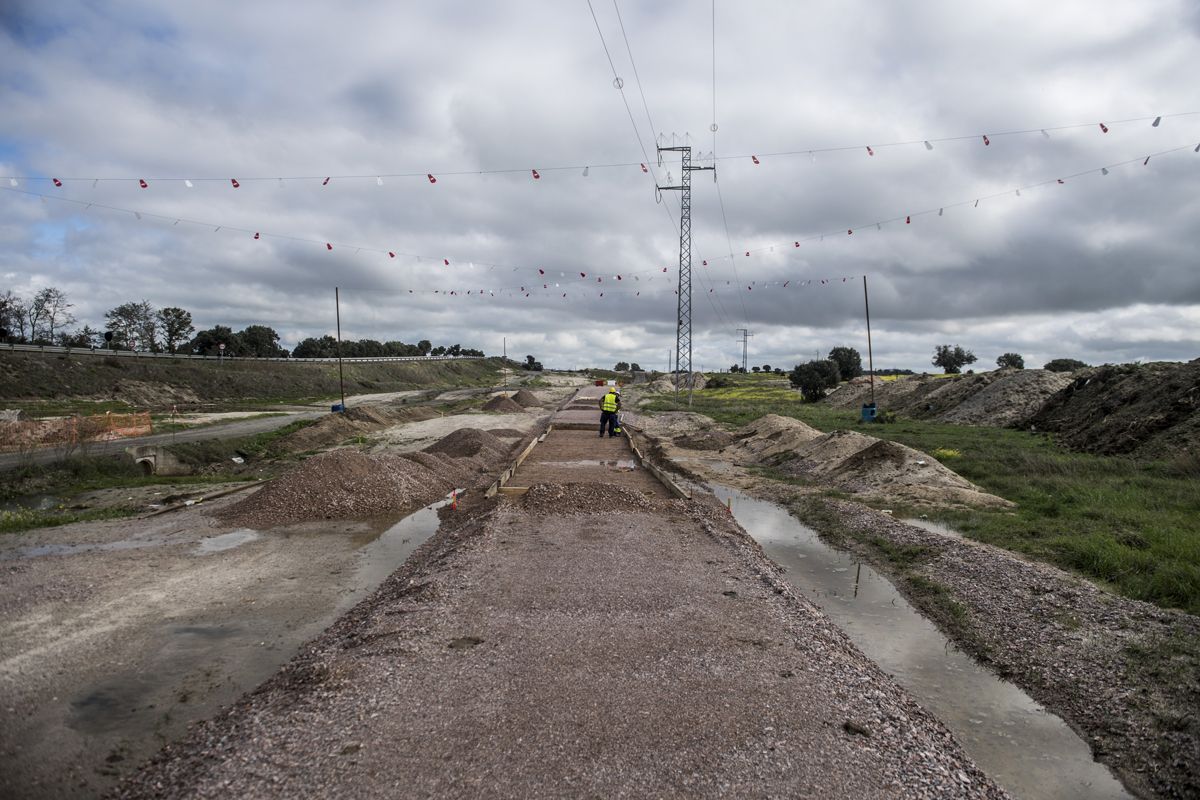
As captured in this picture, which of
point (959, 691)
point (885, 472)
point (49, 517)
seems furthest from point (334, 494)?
point (885, 472)

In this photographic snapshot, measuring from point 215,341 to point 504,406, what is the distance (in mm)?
70775

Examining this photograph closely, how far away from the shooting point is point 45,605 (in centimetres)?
896

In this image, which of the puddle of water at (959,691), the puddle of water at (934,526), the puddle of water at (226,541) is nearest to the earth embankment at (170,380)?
the puddle of water at (226,541)

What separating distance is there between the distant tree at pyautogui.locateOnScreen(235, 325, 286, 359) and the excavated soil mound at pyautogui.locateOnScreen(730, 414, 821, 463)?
9082cm

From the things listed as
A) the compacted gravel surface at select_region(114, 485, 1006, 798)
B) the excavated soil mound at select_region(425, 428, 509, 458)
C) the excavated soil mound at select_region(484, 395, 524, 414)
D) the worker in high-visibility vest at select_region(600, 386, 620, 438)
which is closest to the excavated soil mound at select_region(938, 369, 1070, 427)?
the worker in high-visibility vest at select_region(600, 386, 620, 438)

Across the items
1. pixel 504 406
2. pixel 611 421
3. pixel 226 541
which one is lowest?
pixel 226 541

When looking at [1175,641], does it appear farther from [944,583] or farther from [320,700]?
[320,700]

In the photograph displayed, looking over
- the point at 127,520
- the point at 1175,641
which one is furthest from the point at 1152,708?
the point at 127,520

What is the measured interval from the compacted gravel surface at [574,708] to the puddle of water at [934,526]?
6.04 metres

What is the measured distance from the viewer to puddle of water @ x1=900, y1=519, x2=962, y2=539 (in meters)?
13.5

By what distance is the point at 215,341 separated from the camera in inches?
3947

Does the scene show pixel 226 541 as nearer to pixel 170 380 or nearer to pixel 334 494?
pixel 334 494

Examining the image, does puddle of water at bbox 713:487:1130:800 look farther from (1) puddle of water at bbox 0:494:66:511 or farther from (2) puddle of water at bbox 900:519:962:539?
(1) puddle of water at bbox 0:494:66:511

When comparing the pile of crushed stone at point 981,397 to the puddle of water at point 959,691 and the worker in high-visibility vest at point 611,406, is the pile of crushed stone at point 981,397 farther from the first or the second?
the puddle of water at point 959,691
